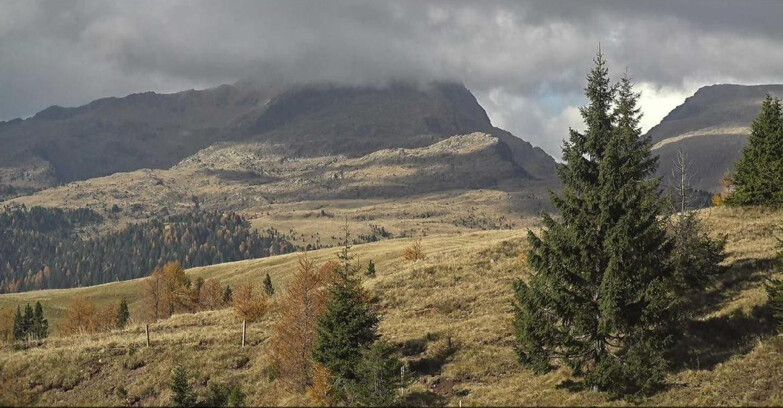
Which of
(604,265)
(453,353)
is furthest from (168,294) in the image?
(604,265)

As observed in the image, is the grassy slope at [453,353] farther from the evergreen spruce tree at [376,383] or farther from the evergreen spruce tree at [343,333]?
the evergreen spruce tree at [376,383]

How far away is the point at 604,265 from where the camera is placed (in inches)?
1051

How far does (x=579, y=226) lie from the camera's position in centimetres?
2698

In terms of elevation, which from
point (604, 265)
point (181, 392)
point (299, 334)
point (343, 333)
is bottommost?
point (181, 392)

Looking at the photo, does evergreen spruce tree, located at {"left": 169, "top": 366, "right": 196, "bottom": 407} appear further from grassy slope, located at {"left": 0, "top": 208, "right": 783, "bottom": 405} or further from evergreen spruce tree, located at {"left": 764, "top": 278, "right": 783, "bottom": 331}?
evergreen spruce tree, located at {"left": 764, "top": 278, "right": 783, "bottom": 331}

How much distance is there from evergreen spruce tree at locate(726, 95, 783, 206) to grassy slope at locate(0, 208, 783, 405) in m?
1.77

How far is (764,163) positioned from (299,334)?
45.9 meters

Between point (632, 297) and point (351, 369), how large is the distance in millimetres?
14798

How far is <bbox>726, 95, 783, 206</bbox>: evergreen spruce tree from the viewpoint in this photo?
5194 cm

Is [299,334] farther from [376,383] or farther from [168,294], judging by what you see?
[168,294]

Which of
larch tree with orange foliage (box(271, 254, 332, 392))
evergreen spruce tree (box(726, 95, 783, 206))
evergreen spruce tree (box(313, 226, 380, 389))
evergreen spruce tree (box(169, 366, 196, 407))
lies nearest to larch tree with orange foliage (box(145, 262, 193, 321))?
larch tree with orange foliage (box(271, 254, 332, 392))

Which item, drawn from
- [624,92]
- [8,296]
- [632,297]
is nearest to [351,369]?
[632,297]

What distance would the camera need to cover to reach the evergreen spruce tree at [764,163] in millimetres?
51938

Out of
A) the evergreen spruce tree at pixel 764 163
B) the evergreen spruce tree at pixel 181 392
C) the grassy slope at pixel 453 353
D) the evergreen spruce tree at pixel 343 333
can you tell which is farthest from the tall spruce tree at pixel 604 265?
the evergreen spruce tree at pixel 764 163
